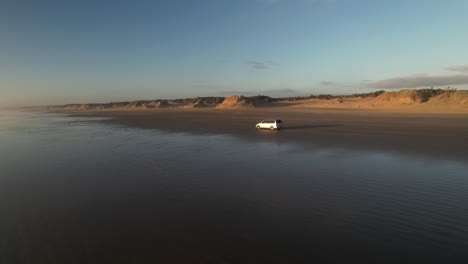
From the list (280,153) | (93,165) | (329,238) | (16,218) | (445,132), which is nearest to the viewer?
(329,238)

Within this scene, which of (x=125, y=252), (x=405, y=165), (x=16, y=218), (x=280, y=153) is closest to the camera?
(x=125, y=252)

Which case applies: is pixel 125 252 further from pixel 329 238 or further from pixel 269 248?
pixel 329 238

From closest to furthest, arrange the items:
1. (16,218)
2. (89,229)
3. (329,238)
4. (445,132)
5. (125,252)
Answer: (125,252) → (329,238) → (89,229) → (16,218) → (445,132)

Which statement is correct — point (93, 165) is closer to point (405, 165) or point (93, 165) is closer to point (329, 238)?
point (329, 238)

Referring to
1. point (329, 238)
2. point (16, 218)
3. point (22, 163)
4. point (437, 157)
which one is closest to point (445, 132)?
point (437, 157)

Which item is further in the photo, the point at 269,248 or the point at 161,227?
the point at 161,227

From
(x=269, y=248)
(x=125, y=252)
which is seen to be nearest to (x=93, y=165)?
(x=125, y=252)
